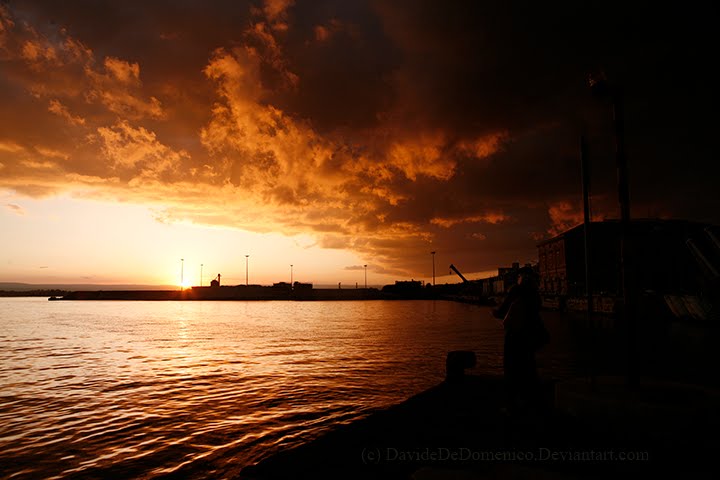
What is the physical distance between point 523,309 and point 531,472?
3.01 m

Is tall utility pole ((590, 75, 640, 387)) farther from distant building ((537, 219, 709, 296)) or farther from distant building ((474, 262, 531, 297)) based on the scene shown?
distant building ((474, 262, 531, 297))

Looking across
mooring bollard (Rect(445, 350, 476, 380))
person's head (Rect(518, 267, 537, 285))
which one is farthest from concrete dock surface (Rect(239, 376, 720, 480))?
mooring bollard (Rect(445, 350, 476, 380))

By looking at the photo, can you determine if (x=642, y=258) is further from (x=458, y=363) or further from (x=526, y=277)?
(x=526, y=277)

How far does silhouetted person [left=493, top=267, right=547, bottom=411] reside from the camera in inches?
256

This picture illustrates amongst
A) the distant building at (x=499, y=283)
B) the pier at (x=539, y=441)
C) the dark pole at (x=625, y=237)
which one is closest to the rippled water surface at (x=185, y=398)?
the pier at (x=539, y=441)

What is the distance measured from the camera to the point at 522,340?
655 centimetres

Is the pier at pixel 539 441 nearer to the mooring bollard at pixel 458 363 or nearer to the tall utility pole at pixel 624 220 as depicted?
the tall utility pole at pixel 624 220

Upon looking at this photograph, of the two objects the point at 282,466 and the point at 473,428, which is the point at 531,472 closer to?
the point at 473,428

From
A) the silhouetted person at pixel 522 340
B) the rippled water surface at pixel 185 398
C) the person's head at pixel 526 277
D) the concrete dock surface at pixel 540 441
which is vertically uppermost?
the person's head at pixel 526 277

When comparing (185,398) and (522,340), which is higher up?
(522,340)

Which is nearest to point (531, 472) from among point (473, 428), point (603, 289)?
point (473, 428)

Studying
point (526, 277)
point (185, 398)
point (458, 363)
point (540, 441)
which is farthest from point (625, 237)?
point (185, 398)

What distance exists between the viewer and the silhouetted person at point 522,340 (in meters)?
6.50

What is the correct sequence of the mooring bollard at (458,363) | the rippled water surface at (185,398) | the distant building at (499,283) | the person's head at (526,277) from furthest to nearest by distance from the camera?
the distant building at (499,283) < the mooring bollard at (458,363) < the rippled water surface at (185,398) < the person's head at (526,277)
